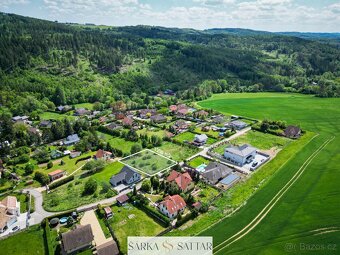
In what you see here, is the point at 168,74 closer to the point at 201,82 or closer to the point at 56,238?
the point at 201,82

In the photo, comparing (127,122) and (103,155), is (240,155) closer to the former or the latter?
(103,155)

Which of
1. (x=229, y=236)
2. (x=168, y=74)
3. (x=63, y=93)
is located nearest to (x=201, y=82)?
(x=168, y=74)

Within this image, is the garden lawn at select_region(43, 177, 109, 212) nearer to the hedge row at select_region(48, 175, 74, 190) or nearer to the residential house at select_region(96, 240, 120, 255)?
the hedge row at select_region(48, 175, 74, 190)

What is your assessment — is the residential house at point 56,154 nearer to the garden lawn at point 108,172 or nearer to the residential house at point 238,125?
the garden lawn at point 108,172

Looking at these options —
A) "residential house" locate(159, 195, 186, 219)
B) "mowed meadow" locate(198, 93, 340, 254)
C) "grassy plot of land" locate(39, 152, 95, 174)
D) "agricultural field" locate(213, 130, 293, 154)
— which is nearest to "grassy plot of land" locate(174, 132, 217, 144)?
"agricultural field" locate(213, 130, 293, 154)

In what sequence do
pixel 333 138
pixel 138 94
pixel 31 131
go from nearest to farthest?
1. pixel 333 138
2. pixel 31 131
3. pixel 138 94
